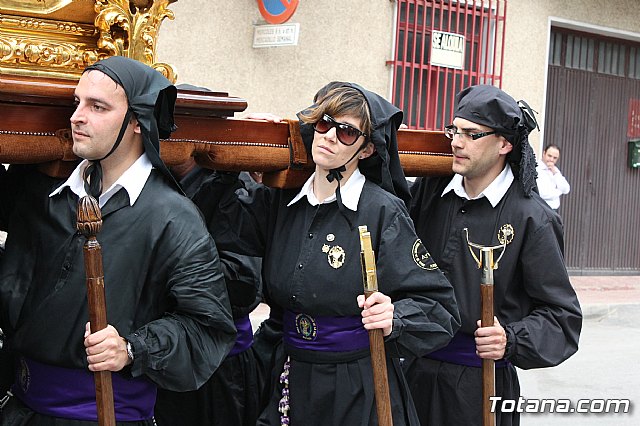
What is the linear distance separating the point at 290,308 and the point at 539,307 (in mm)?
1154

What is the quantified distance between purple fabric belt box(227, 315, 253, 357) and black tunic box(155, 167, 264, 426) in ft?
0.06

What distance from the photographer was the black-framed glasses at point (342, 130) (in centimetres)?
364

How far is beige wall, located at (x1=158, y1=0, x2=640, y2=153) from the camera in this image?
33.4 feet

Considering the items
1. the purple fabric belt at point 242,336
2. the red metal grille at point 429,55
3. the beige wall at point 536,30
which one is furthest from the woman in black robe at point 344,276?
the beige wall at point 536,30

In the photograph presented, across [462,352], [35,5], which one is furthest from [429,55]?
[35,5]

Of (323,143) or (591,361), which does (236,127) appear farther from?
(591,361)

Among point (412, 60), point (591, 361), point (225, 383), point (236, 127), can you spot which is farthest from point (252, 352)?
point (412, 60)

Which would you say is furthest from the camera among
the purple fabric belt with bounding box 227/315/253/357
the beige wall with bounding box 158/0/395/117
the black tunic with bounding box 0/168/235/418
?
the beige wall with bounding box 158/0/395/117

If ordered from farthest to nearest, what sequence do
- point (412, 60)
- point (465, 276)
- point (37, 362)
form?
point (412, 60), point (465, 276), point (37, 362)

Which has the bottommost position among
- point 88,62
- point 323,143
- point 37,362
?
point 37,362

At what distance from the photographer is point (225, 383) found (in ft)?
15.1

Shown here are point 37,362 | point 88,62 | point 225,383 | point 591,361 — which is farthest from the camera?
point 591,361

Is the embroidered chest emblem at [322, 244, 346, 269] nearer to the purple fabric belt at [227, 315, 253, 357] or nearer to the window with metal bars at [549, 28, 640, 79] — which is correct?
the purple fabric belt at [227, 315, 253, 357]

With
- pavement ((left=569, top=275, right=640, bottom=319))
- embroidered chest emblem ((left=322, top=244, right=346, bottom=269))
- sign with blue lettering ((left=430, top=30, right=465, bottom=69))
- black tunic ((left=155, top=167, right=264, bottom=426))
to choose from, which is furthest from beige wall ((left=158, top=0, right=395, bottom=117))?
embroidered chest emblem ((left=322, top=244, right=346, bottom=269))
